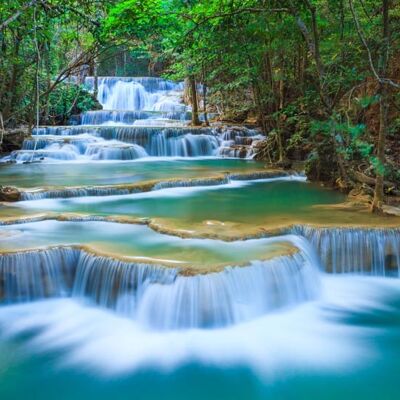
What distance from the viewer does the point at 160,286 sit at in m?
5.45

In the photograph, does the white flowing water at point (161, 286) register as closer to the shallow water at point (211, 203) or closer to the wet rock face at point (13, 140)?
the shallow water at point (211, 203)

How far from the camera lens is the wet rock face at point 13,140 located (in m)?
16.3

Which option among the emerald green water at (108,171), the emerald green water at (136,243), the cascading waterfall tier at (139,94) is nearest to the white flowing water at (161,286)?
the emerald green water at (136,243)

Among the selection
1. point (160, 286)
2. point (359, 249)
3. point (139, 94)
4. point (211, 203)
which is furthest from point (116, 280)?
point (139, 94)

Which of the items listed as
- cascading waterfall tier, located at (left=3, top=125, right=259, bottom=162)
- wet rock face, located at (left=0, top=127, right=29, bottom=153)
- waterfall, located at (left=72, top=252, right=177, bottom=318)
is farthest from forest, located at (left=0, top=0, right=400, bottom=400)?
wet rock face, located at (left=0, top=127, right=29, bottom=153)

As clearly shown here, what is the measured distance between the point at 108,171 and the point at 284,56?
235 inches

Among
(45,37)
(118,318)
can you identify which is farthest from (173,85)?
(118,318)

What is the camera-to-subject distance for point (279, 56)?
44.7 feet

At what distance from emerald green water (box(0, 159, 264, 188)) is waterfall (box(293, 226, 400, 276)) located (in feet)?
A: 17.8

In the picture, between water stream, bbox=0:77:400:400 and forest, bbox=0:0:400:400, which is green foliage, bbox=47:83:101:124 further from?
water stream, bbox=0:77:400:400

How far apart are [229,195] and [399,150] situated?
398 cm

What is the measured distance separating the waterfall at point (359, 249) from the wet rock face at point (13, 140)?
12.2m

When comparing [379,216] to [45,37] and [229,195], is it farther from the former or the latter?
[45,37]

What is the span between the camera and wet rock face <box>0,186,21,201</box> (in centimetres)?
940
